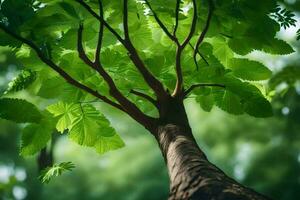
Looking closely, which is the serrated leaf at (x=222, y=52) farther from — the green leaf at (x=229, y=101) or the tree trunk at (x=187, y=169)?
the tree trunk at (x=187, y=169)

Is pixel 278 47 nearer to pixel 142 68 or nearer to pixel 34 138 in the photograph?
pixel 142 68

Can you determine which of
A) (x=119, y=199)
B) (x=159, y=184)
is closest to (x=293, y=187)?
(x=159, y=184)

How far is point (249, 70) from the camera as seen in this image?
173cm

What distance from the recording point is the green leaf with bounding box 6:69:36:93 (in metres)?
1.64

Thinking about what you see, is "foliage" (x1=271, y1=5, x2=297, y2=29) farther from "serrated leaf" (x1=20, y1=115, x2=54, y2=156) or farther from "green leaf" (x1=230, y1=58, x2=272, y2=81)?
"serrated leaf" (x1=20, y1=115, x2=54, y2=156)

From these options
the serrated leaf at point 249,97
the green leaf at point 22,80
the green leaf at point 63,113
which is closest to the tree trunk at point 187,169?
the serrated leaf at point 249,97

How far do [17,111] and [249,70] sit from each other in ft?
3.38

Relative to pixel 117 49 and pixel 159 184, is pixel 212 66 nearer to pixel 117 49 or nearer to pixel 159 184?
pixel 117 49

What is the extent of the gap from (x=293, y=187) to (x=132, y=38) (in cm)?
985

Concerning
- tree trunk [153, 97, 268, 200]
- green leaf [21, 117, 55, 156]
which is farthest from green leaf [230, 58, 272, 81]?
green leaf [21, 117, 55, 156]

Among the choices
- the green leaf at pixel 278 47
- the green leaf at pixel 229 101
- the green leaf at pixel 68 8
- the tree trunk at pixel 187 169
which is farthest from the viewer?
the green leaf at pixel 229 101

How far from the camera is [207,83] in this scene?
5.35ft

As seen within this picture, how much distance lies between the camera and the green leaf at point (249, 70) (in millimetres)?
1726

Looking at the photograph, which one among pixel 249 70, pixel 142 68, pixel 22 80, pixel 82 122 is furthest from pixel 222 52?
pixel 22 80
